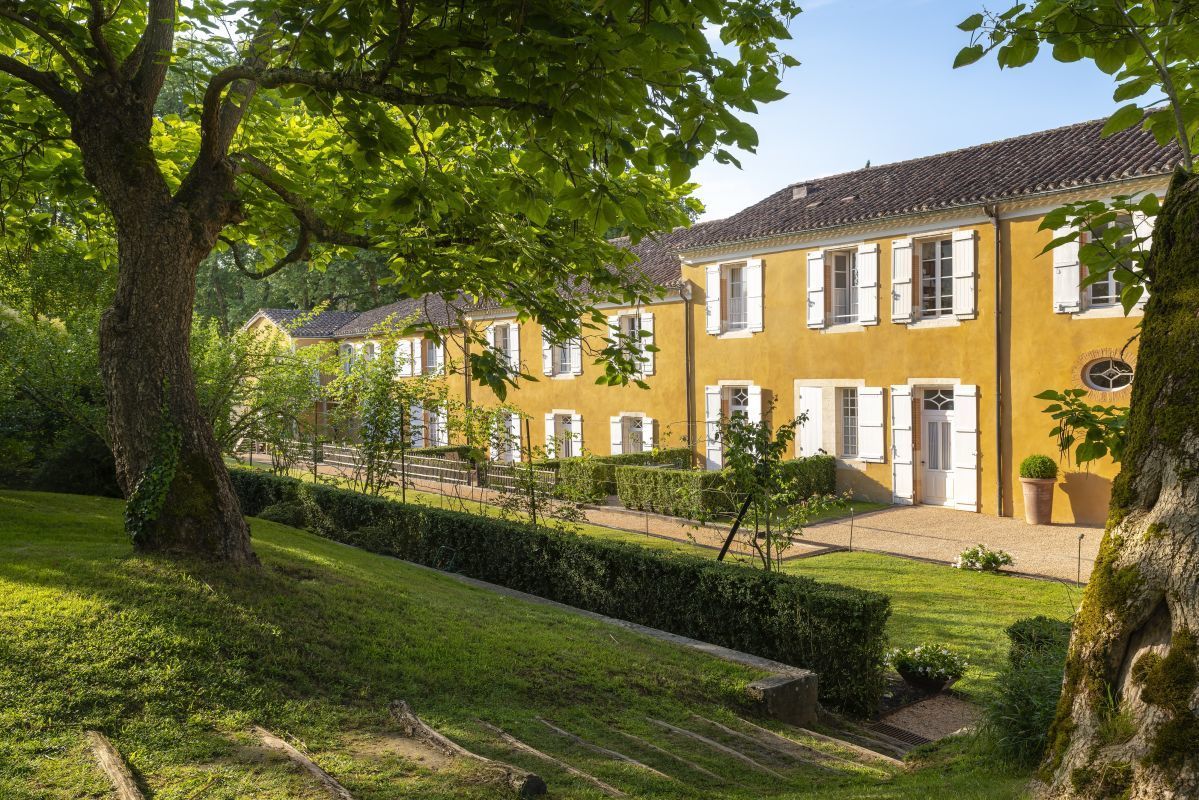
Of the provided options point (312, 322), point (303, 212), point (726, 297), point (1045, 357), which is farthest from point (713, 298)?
point (312, 322)

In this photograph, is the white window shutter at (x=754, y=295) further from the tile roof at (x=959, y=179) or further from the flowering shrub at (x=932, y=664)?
the flowering shrub at (x=932, y=664)

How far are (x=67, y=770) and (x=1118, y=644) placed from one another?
446 centimetres

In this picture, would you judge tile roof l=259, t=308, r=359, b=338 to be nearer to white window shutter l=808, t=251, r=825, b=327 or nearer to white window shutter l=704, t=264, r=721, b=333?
white window shutter l=704, t=264, r=721, b=333

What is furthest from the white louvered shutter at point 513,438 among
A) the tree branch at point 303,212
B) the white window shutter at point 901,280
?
the white window shutter at point 901,280

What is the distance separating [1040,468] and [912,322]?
3853 millimetres

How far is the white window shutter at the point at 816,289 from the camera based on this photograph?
62.9 feet

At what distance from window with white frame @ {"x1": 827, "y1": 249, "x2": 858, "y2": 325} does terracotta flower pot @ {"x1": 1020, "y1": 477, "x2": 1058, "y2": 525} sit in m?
5.30

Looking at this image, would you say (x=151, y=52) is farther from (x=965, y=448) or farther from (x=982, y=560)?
(x=965, y=448)

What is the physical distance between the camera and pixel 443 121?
17.0 ft

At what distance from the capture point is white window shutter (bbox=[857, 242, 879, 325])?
18219mm

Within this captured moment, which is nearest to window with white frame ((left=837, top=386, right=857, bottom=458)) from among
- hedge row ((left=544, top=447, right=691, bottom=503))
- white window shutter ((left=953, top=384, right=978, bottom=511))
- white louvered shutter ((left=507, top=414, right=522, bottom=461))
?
white window shutter ((left=953, top=384, right=978, bottom=511))

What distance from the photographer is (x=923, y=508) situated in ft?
57.4

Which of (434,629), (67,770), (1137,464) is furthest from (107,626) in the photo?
(1137,464)

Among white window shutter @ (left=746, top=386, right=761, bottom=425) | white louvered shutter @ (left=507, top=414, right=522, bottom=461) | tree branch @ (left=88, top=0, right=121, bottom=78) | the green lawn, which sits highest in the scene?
tree branch @ (left=88, top=0, right=121, bottom=78)
